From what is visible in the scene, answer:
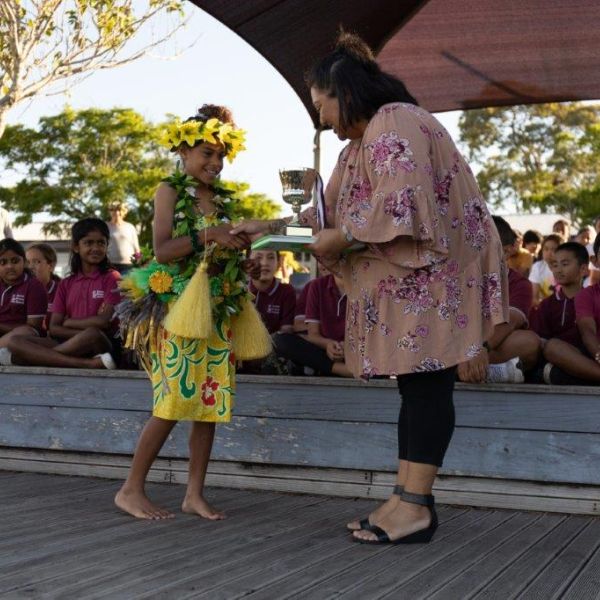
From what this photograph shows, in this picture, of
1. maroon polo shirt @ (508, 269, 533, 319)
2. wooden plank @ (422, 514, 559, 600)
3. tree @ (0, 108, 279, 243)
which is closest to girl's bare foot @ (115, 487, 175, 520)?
wooden plank @ (422, 514, 559, 600)

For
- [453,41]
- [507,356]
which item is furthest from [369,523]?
[453,41]

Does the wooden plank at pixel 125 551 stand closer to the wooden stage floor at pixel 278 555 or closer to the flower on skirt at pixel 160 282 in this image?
the wooden stage floor at pixel 278 555

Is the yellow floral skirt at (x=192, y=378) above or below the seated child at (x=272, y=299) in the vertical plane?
below

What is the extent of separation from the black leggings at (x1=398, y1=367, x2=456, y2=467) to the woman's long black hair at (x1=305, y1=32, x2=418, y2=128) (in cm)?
91

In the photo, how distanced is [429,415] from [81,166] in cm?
3160

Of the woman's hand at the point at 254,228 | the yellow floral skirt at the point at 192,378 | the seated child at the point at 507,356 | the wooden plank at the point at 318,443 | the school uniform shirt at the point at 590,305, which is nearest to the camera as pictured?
the woman's hand at the point at 254,228

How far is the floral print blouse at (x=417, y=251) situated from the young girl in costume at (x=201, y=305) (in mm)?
634

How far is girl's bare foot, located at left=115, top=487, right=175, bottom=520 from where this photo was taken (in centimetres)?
396

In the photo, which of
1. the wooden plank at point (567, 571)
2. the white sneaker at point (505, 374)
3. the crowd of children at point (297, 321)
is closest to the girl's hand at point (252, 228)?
the crowd of children at point (297, 321)

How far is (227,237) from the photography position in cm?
381

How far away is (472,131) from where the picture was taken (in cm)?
4612

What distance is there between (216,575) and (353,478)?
1644 millimetres

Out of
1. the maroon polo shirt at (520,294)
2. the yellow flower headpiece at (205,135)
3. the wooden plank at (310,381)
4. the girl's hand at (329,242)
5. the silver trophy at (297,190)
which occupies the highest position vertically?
the yellow flower headpiece at (205,135)

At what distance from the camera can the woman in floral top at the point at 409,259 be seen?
332 centimetres
